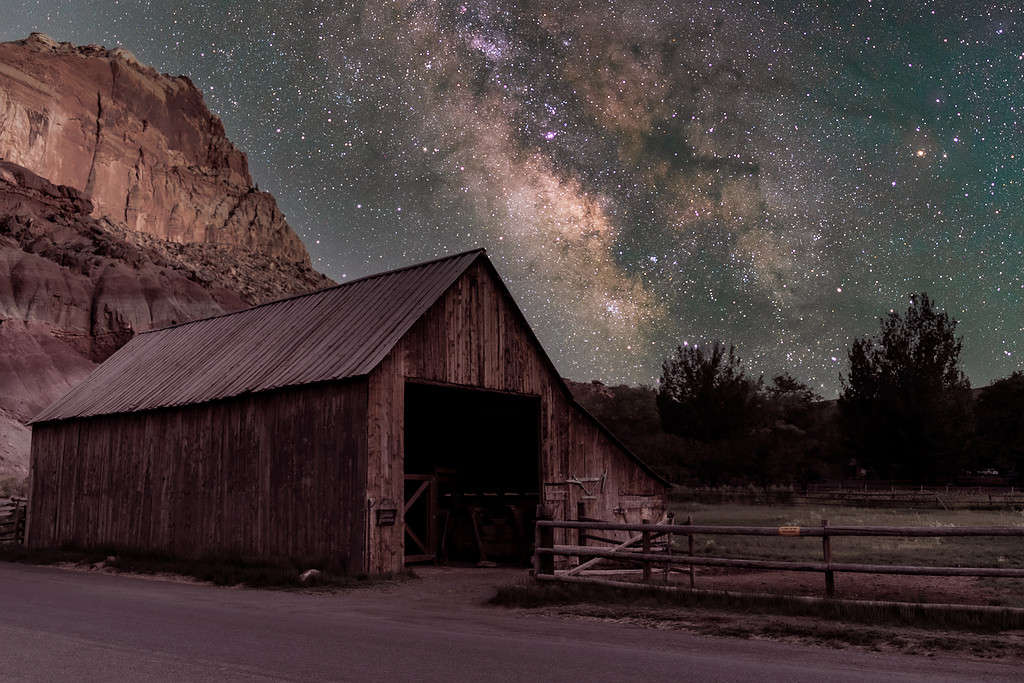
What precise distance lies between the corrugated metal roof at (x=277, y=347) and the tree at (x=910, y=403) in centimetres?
5613

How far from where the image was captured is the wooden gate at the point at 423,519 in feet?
71.8

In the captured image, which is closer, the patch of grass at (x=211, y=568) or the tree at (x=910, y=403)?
the patch of grass at (x=211, y=568)

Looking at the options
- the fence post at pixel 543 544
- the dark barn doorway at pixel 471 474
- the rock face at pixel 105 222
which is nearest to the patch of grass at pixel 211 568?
the fence post at pixel 543 544

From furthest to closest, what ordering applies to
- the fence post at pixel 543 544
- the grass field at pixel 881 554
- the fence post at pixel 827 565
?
the grass field at pixel 881 554, the fence post at pixel 543 544, the fence post at pixel 827 565

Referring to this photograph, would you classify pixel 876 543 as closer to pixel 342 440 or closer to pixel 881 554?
pixel 881 554

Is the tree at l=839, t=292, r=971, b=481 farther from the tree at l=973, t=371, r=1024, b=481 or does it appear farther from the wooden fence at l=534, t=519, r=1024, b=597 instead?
the wooden fence at l=534, t=519, r=1024, b=597

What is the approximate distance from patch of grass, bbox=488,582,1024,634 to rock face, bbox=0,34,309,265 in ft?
468

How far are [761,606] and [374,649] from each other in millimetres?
5699

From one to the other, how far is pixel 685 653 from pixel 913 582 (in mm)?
12685

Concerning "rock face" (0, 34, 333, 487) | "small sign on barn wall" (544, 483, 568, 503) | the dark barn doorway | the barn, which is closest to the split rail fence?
the barn

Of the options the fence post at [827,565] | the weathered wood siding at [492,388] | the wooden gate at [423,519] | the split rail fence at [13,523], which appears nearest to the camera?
the fence post at [827,565]

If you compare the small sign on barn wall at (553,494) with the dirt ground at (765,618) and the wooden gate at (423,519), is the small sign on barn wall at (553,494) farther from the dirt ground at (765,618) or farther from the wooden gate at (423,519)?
the dirt ground at (765,618)

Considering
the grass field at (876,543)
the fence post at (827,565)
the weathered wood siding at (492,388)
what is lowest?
the grass field at (876,543)

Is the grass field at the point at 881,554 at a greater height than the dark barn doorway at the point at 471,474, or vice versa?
the dark barn doorway at the point at 471,474
